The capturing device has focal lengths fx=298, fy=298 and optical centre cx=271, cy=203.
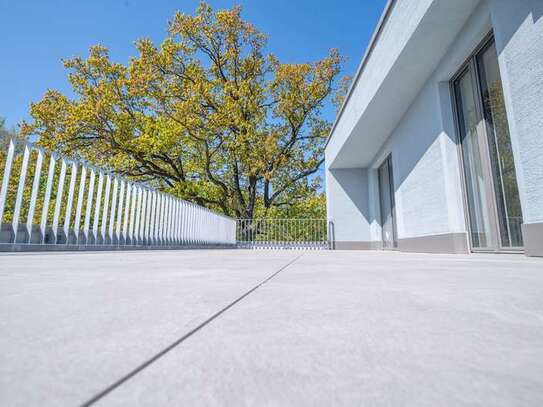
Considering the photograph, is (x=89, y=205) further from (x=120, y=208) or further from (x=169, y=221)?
(x=169, y=221)

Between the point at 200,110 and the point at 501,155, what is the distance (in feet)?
34.6

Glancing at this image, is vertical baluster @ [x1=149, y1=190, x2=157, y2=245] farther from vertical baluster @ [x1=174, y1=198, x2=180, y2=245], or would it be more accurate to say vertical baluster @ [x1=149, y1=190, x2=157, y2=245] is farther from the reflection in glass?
the reflection in glass

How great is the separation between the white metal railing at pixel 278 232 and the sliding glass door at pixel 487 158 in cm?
763

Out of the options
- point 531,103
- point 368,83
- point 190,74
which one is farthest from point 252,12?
point 531,103

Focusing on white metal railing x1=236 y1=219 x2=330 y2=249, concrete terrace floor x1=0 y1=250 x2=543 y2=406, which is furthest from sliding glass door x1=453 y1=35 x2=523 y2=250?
white metal railing x1=236 y1=219 x2=330 y2=249

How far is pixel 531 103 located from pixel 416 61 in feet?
6.45

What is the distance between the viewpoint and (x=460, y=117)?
3629 millimetres

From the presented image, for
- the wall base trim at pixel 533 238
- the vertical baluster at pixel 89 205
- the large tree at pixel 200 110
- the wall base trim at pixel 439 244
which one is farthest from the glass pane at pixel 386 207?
the vertical baluster at pixel 89 205

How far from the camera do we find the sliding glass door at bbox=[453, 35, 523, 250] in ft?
9.01

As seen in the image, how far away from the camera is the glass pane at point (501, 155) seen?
2676 mm

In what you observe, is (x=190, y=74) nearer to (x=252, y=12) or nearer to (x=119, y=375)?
(x=252, y=12)

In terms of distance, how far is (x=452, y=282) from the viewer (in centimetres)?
95

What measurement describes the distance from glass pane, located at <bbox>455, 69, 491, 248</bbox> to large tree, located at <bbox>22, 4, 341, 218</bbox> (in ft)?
26.8

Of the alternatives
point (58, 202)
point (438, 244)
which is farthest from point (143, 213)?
point (438, 244)
